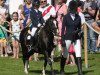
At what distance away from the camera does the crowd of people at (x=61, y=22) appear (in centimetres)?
1462

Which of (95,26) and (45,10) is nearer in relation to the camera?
(45,10)

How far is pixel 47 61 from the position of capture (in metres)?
15.4

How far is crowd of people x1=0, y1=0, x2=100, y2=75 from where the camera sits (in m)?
14.6

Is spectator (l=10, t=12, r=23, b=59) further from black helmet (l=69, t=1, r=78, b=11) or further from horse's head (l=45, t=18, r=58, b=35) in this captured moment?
black helmet (l=69, t=1, r=78, b=11)

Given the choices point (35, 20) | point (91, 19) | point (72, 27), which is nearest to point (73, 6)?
point (72, 27)

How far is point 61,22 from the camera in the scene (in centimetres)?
1894

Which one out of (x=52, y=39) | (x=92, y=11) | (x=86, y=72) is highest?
(x=92, y=11)

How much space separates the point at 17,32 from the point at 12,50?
3.38 m

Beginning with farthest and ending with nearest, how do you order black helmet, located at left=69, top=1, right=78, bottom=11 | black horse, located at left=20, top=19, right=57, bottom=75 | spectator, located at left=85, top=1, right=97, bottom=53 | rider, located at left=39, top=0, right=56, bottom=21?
spectator, located at left=85, top=1, right=97, bottom=53 < rider, located at left=39, top=0, right=56, bottom=21 < black horse, located at left=20, top=19, right=57, bottom=75 < black helmet, located at left=69, top=1, right=78, bottom=11

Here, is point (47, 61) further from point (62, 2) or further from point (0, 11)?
point (0, 11)

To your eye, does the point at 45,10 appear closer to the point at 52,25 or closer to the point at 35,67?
the point at 35,67

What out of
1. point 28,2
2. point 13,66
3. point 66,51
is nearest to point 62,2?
point 28,2

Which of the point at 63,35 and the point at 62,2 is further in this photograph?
the point at 62,2

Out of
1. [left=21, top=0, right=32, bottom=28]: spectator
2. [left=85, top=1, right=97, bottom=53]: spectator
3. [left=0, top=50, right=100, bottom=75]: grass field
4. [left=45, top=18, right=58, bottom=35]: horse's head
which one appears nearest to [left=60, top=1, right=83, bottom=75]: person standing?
[left=45, top=18, right=58, bottom=35]: horse's head
